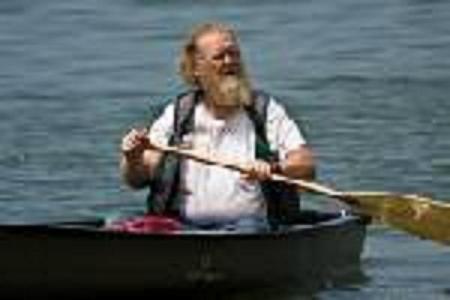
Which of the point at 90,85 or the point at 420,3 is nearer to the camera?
the point at 90,85

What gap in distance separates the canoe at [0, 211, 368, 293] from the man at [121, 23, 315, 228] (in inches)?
8.2

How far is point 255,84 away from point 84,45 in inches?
115

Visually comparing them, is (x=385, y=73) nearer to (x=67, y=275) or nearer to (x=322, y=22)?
(x=322, y=22)

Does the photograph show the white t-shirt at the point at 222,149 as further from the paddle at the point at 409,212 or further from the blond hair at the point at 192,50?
the paddle at the point at 409,212

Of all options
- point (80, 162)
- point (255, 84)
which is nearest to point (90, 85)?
point (255, 84)

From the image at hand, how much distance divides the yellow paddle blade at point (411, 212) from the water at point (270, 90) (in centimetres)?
55

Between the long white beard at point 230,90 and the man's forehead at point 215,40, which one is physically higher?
the man's forehead at point 215,40

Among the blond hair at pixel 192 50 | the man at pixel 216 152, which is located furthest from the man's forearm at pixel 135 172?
the blond hair at pixel 192 50

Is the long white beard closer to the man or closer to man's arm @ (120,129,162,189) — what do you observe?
the man

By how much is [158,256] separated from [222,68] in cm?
91

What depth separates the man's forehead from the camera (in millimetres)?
10297

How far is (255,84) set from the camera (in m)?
17.6

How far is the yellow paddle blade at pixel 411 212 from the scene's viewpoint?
10.8 metres

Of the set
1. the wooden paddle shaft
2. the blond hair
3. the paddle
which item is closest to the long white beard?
the blond hair
